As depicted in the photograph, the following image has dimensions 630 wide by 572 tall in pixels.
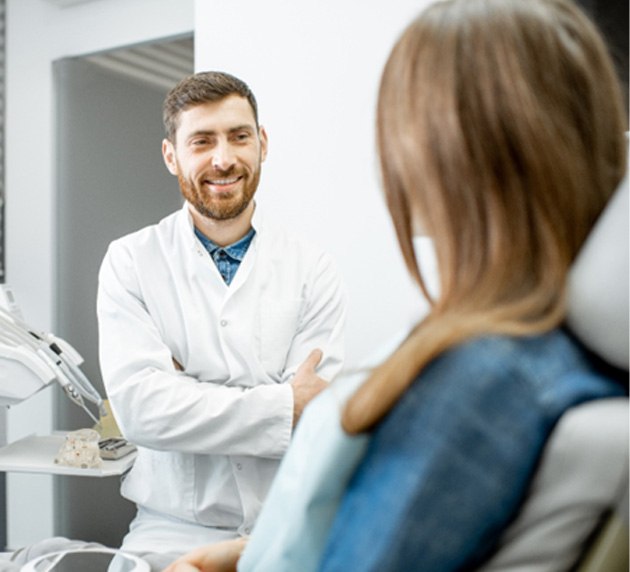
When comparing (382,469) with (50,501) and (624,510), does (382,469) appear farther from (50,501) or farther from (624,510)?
(50,501)

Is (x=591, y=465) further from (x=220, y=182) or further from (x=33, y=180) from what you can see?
(x=33, y=180)

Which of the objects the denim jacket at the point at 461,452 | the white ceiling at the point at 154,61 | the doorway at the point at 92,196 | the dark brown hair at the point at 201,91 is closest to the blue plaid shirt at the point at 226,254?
the dark brown hair at the point at 201,91

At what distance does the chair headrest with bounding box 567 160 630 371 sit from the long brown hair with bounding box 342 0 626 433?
0.02 meters

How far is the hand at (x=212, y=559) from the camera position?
Result: 0.88 m

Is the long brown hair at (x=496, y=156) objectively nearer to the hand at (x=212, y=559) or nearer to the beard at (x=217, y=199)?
the hand at (x=212, y=559)

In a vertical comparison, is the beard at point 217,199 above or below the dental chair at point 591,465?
above

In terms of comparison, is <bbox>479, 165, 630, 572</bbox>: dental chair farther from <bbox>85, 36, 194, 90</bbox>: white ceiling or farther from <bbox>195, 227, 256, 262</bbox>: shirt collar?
<bbox>85, 36, 194, 90</bbox>: white ceiling

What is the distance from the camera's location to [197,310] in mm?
1646

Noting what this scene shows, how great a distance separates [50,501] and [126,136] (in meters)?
1.34

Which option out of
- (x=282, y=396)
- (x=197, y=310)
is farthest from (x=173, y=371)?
(x=282, y=396)

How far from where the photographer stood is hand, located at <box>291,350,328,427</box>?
1.50 meters

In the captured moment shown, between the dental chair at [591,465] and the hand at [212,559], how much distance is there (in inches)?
16.7

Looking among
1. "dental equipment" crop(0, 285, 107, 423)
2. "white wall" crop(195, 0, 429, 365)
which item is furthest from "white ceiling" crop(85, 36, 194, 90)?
"dental equipment" crop(0, 285, 107, 423)

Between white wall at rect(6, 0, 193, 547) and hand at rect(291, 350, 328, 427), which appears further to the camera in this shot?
white wall at rect(6, 0, 193, 547)
